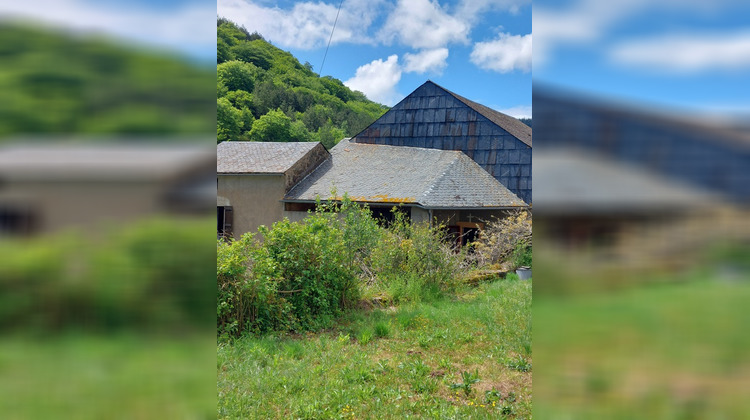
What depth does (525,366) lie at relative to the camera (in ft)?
12.7

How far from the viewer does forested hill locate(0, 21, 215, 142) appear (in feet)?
A: 2.83

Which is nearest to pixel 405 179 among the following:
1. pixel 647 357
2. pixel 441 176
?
pixel 441 176

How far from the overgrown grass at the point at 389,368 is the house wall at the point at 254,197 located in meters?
8.26

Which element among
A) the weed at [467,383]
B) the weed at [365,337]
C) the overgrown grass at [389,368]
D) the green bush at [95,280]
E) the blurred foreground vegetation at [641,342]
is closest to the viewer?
the green bush at [95,280]

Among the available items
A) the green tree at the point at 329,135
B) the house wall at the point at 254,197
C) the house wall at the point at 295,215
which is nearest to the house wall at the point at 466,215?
the house wall at the point at 295,215

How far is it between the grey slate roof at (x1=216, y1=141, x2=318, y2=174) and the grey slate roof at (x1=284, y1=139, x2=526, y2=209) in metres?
0.79

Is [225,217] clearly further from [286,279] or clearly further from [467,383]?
[467,383]

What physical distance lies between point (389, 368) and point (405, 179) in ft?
30.6

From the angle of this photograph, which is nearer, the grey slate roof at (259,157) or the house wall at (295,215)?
the house wall at (295,215)

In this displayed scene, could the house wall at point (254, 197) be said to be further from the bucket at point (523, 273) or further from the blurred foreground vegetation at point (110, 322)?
the blurred foreground vegetation at point (110, 322)

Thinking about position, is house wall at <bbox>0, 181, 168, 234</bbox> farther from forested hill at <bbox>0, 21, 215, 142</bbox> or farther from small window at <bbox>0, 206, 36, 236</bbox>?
forested hill at <bbox>0, 21, 215, 142</bbox>

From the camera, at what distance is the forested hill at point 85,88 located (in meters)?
0.86

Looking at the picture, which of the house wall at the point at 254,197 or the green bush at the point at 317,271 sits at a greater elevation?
the house wall at the point at 254,197

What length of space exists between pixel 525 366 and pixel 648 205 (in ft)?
11.0
